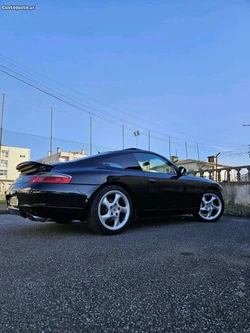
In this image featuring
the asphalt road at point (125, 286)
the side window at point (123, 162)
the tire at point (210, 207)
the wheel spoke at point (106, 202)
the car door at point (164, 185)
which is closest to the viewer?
the asphalt road at point (125, 286)

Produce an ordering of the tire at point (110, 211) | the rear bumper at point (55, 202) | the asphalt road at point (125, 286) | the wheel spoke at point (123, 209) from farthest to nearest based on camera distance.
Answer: the wheel spoke at point (123, 209)
the tire at point (110, 211)
the rear bumper at point (55, 202)
the asphalt road at point (125, 286)

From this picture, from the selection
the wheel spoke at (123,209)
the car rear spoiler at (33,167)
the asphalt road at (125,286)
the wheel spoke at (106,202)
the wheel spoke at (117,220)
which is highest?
the car rear spoiler at (33,167)

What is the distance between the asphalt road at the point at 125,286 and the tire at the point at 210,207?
5.32 feet

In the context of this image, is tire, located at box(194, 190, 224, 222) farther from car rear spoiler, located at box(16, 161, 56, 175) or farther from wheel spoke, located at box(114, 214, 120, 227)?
car rear spoiler, located at box(16, 161, 56, 175)

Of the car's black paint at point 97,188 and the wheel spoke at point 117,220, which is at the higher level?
the car's black paint at point 97,188

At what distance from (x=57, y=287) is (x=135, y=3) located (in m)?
9.58

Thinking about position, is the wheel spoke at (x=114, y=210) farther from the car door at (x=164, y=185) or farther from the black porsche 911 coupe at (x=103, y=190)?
the car door at (x=164, y=185)

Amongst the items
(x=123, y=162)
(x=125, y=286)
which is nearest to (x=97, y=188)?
(x=123, y=162)

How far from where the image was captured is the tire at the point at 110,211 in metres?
2.86

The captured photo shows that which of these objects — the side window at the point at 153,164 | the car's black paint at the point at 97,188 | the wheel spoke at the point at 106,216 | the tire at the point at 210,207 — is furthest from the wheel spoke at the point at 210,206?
the wheel spoke at the point at 106,216

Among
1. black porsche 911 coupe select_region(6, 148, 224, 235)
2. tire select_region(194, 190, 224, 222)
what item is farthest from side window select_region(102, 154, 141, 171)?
tire select_region(194, 190, 224, 222)

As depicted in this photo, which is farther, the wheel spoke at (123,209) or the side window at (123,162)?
the side window at (123,162)

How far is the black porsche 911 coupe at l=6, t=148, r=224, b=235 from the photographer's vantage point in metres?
2.75

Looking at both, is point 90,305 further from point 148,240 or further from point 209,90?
point 209,90
